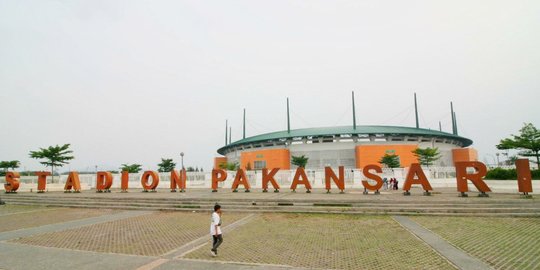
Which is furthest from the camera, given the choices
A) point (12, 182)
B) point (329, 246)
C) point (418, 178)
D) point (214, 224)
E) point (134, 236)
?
point (12, 182)

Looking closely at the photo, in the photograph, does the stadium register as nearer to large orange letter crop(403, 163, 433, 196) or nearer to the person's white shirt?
large orange letter crop(403, 163, 433, 196)

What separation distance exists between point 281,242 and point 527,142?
112 ft

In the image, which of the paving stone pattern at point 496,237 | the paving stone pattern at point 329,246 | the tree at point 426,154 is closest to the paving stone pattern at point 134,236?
the paving stone pattern at point 329,246

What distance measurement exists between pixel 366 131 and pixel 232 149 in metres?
37.2

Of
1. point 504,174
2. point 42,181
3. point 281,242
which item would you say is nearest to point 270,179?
point 281,242

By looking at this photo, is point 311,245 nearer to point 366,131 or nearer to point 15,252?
point 15,252

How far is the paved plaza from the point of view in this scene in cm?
671

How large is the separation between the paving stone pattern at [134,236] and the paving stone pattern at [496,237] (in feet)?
25.2

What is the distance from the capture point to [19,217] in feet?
48.0

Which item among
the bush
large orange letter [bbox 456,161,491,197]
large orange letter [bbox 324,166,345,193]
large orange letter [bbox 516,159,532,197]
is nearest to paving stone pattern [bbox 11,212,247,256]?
large orange letter [bbox 324,166,345,193]

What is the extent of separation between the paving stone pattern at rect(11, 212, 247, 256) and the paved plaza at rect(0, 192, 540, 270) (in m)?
0.03

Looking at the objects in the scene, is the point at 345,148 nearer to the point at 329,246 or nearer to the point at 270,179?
the point at 270,179

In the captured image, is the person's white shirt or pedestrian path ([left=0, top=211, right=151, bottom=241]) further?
pedestrian path ([left=0, top=211, right=151, bottom=241])

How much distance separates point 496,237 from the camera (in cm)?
869
